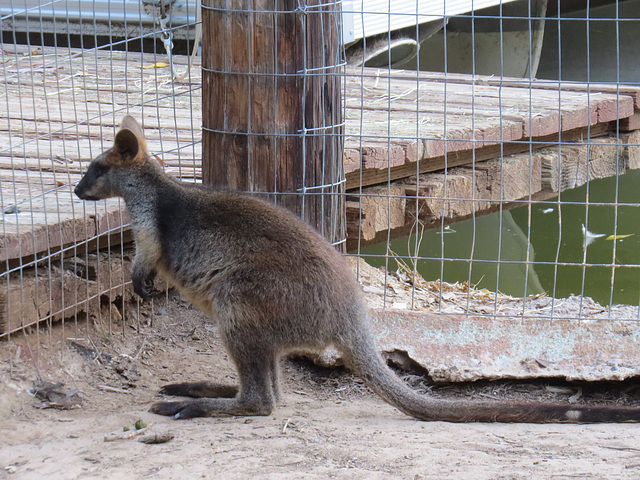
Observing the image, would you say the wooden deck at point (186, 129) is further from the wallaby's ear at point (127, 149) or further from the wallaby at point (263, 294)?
the wallaby at point (263, 294)

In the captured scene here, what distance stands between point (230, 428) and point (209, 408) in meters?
0.25

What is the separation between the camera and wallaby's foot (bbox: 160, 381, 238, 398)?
14.4 ft

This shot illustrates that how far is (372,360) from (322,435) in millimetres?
459

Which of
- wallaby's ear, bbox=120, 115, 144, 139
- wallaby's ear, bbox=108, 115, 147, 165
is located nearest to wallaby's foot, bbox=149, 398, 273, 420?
wallaby's ear, bbox=108, 115, 147, 165

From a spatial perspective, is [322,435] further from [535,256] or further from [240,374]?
[535,256]

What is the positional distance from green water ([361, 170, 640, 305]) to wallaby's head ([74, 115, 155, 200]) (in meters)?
4.82

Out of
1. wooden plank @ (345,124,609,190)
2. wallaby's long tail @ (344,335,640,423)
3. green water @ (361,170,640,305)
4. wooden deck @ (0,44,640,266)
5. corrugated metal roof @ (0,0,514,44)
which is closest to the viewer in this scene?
wallaby's long tail @ (344,335,640,423)

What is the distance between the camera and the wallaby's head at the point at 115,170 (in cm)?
438

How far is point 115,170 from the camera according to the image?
4410 mm

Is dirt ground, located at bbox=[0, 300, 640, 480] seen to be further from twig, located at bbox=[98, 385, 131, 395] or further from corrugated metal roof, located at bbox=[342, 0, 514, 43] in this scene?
corrugated metal roof, located at bbox=[342, 0, 514, 43]

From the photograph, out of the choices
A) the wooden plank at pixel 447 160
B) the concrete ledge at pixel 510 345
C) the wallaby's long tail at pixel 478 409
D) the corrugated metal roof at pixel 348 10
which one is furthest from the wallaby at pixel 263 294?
the corrugated metal roof at pixel 348 10

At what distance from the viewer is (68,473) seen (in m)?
3.26

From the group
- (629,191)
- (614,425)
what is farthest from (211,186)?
(629,191)

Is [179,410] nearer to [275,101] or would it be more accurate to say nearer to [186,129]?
[275,101]
